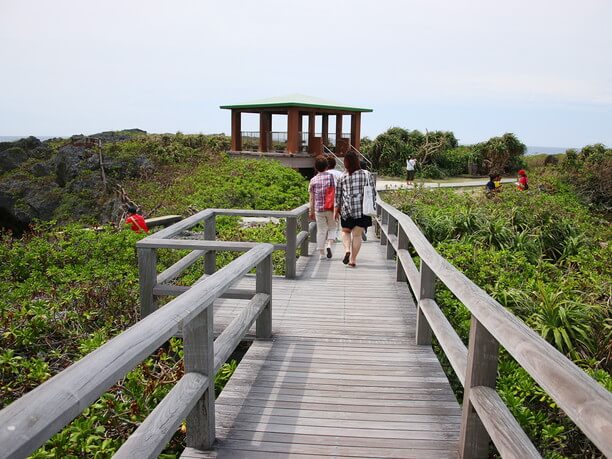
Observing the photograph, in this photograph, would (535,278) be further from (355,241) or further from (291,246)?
(291,246)

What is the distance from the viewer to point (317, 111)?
26.0 meters

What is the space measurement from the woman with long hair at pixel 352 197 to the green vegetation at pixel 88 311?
1.37m

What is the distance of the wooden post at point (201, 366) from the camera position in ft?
8.66

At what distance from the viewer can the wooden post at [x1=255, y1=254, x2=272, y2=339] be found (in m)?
4.31

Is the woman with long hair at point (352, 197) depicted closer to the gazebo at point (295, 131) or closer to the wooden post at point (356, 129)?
the gazebo at point (295, 131)

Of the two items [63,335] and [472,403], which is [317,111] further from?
[472,403]

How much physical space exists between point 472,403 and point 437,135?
111 feet

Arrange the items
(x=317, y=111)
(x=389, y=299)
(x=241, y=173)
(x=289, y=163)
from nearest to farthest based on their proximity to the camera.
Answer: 1. (x=389, y=299)
2. (x=241, y=173)
3. (x=289, y=163)
4. (x=317, y=111)

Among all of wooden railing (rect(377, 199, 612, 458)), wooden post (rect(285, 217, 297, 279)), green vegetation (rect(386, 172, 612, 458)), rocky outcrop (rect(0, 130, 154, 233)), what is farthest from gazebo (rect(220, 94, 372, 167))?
wooden railing (rect(377, 199, 612, 458))

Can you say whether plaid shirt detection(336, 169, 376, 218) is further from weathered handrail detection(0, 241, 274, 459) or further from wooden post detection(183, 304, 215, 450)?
wooden post detection(183, 304, 215, 450)

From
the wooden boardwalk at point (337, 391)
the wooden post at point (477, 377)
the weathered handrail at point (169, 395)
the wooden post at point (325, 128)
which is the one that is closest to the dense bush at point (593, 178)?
the wooden post at point (325, 128)

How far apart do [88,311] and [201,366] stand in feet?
11.2

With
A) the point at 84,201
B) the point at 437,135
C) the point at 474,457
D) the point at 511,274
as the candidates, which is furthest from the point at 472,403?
the point at 437,135

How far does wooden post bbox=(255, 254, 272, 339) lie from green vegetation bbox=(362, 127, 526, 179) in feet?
92.9
